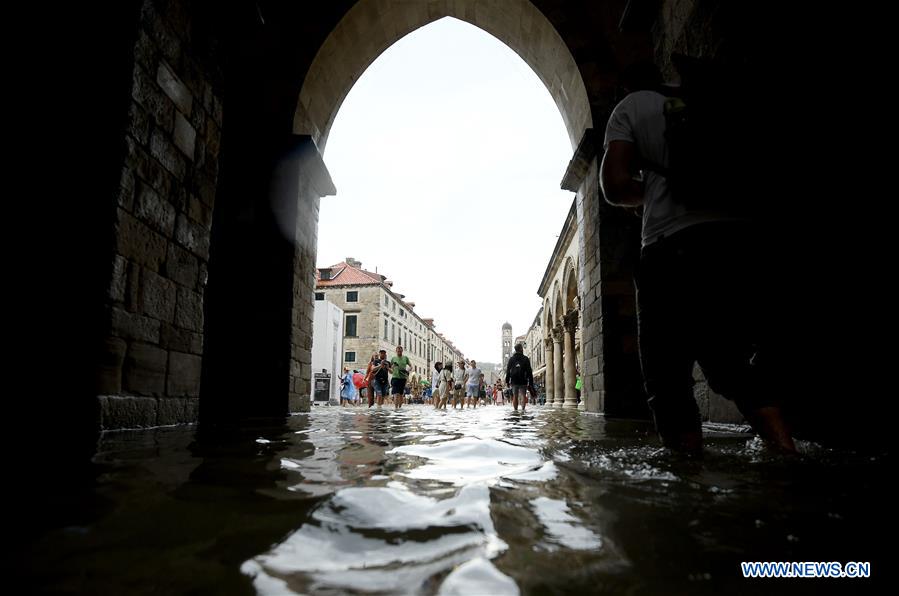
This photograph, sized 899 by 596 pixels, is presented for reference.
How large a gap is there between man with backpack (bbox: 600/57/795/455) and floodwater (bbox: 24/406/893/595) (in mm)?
426

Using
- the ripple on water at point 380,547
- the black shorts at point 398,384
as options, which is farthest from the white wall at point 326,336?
the ripple on water at point 380,547

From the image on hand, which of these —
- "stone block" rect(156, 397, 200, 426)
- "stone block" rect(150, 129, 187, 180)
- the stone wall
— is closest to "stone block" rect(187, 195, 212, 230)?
the stone wall

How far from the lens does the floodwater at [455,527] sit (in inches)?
29.4

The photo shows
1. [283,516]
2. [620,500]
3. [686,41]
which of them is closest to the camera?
[283,516]

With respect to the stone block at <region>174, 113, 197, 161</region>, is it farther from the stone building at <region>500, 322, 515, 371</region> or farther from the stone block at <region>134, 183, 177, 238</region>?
the stone building at <region>500, 322, 515, 371</region>

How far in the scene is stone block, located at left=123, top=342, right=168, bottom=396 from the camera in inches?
126

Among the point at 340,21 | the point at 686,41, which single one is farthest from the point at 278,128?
the point at 686,41

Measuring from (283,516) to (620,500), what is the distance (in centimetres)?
80

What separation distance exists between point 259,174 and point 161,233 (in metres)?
4.06

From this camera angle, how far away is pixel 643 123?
7.47ft

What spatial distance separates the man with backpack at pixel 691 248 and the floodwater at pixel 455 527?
43cm

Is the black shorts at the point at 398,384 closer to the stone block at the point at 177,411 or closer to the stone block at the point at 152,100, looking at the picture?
the stone block at the point at 177,411

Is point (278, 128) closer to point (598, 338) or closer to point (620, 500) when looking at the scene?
point (598, 338)

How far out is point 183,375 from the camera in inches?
153
